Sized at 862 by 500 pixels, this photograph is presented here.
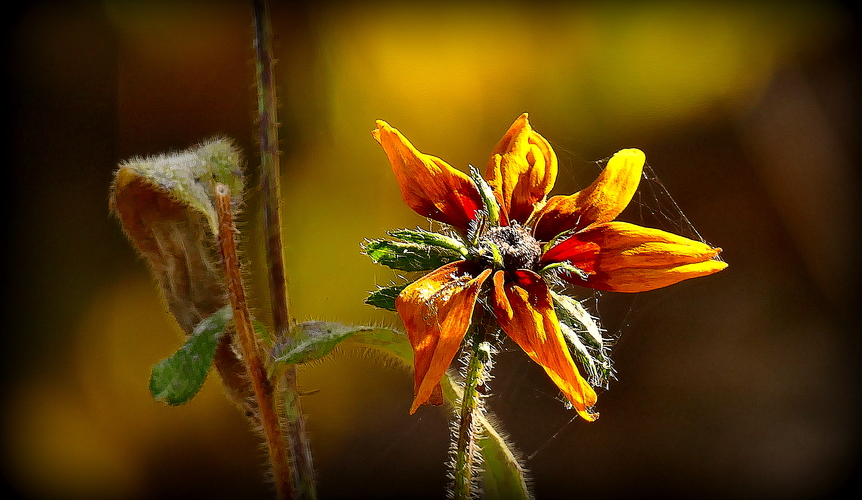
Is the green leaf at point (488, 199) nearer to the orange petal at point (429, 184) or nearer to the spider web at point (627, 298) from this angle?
the orange petal at point (429, 184)

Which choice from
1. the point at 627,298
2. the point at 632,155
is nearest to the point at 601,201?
the point at 632,155

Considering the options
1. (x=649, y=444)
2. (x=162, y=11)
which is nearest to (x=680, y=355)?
(x=649, y=444)

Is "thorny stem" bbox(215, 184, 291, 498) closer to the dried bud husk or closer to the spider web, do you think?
the dried bud husk

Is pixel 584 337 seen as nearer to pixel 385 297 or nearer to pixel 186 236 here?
pixel 385 297

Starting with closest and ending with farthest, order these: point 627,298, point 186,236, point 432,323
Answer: point 432,323 < point 186,236 < point 627,298

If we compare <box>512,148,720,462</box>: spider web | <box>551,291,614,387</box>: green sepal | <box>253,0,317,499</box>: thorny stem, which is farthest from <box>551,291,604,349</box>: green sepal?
<box>512,148,720,462</box>: spider web

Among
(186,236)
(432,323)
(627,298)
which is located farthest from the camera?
(627,298)
